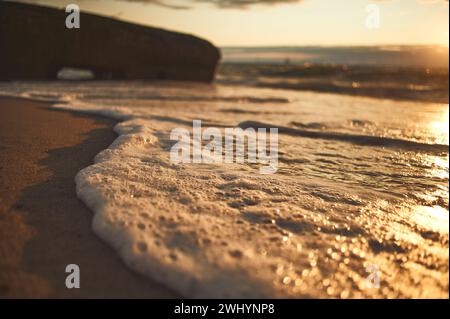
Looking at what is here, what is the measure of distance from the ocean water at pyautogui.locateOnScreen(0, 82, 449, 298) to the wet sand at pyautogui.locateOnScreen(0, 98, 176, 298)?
83mm

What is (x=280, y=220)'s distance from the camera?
2029 mm

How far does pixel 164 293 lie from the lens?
57.3 inches

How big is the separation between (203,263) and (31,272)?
77cm

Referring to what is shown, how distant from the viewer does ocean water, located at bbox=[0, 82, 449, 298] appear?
60.2 inches

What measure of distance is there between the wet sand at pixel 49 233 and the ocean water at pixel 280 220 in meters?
0.08

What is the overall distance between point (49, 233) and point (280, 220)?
130cm

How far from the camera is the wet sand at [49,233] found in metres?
1.43

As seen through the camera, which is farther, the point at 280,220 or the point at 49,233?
Result: the point at 280,220

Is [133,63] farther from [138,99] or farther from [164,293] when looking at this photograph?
[164,293]

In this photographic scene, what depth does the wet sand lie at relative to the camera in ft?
4.69

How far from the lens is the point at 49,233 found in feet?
5.78
